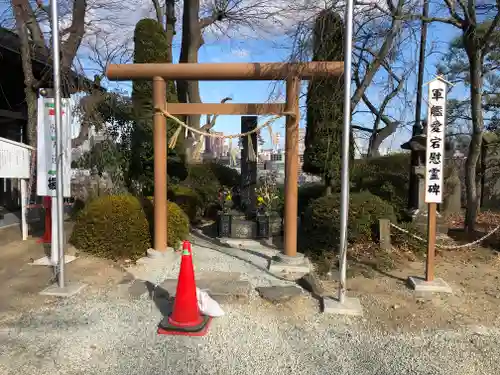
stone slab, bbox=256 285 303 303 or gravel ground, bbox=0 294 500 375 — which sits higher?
stone slab, bbox=256 285 303 303

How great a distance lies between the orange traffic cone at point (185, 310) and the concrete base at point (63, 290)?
158 centimetres

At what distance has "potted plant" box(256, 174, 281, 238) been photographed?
827 centimetres

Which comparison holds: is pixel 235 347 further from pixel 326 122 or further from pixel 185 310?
pixel 326 122

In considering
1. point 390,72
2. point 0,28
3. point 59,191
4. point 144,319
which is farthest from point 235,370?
point 0,28

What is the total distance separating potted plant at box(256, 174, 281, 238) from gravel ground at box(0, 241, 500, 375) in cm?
356

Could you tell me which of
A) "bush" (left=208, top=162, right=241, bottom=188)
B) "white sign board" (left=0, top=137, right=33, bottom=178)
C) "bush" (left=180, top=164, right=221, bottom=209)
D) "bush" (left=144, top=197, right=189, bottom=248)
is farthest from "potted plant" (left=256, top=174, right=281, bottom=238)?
"white sign board" (left=0, top=137, right=33, bottom=178)

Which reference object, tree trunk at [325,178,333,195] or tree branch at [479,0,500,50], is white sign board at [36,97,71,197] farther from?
tree branch at [479,0,500,50]

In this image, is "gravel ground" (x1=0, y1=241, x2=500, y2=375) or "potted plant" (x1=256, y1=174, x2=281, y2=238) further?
"potted plant" (x1=256, y1=174, x2=281, y2=238)

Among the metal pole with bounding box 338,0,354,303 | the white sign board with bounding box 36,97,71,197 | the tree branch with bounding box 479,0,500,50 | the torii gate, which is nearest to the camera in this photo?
the metal pole with bounding box 338,0,354,303

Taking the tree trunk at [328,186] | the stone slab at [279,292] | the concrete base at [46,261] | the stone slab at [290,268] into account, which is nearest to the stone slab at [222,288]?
the stone slab at [279,292]

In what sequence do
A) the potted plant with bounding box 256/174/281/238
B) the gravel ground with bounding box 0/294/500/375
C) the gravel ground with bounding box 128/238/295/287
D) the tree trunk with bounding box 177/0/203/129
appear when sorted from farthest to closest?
the tree trunk with bounding box 177/0/203/129 → the potted plant with bounding box 256/174/281/238 → the gravel ground with bounding box 128/238/295/287 → the gravel ground with bounding box 0/294/500/375

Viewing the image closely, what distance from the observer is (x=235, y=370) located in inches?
135

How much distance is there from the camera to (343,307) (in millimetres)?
4652

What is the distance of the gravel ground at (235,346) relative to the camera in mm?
3445
